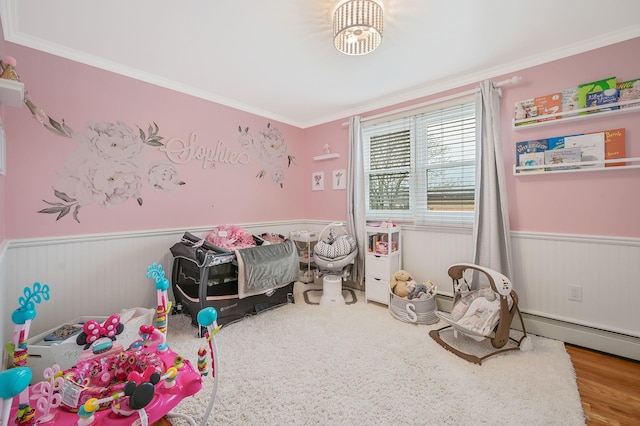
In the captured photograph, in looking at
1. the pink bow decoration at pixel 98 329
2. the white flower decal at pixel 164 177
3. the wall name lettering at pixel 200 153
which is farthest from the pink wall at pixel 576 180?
the white flower decal at pixel 164 177

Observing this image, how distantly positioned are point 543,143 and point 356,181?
1.82m

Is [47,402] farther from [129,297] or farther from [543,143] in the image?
[543,143]

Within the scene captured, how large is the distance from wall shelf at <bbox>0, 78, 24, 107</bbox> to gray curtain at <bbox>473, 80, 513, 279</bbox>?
320 cm

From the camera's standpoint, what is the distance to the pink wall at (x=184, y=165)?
2.00m

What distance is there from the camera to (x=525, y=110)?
7.66 ft

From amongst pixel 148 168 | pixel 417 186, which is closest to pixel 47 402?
pixel 148 168

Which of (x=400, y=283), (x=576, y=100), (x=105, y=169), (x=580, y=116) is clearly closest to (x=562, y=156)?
(x=580, y=116)

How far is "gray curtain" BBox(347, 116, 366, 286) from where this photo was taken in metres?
3.35

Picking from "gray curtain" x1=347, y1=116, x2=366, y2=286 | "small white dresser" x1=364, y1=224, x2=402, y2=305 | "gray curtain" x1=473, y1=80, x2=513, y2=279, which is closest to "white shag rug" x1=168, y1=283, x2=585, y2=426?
"small white dresser" x1=364, y1=224, x2=402, y2=305

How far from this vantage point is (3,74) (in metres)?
1.38

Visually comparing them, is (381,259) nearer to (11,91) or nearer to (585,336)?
(585,336)

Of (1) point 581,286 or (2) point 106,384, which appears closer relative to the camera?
(2) point 106,384

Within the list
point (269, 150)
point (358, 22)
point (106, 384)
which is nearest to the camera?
point (106, 384)

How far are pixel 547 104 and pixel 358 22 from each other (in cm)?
179
